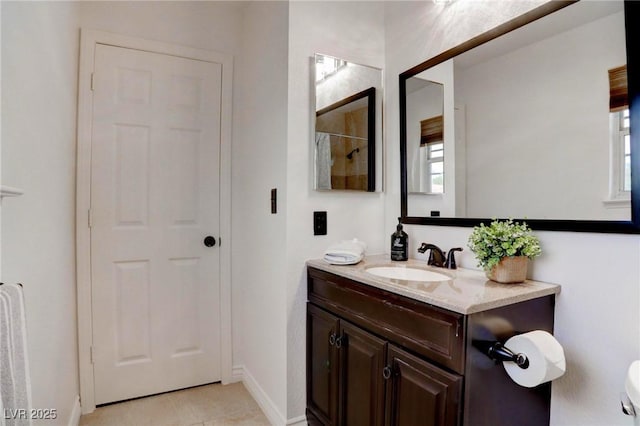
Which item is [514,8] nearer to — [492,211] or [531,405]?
[492,211]

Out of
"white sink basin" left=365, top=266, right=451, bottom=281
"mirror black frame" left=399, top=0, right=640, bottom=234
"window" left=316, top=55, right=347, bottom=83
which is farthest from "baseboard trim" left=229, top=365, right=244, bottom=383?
"window" left=316, top=55, right=347, bottom=83

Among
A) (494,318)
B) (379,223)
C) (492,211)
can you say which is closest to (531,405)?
(494,318)

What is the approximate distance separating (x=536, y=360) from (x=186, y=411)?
6.24ft

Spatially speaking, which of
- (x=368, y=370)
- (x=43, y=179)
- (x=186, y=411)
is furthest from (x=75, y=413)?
(x=368, y=370)

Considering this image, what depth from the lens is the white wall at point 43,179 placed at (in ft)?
3.11

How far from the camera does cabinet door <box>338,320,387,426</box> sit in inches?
51.1

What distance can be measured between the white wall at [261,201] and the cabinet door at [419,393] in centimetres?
71

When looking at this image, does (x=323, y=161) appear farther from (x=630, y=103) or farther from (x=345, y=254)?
(x=630, y=103)

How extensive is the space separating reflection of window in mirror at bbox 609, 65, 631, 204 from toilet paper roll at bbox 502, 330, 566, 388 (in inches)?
A: 20.0

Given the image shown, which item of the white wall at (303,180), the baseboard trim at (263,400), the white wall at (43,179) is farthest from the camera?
the baseboard trim at (263,400)

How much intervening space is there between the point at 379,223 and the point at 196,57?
1612 millimetres

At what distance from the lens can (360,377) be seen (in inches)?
54.9

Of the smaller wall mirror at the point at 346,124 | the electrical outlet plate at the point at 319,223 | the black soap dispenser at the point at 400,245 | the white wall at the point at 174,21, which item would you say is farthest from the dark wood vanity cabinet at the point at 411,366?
the white wall at the point at 174,21

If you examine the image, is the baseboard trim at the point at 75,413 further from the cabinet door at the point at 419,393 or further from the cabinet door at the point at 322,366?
the cabinet door at the point at 419,393
